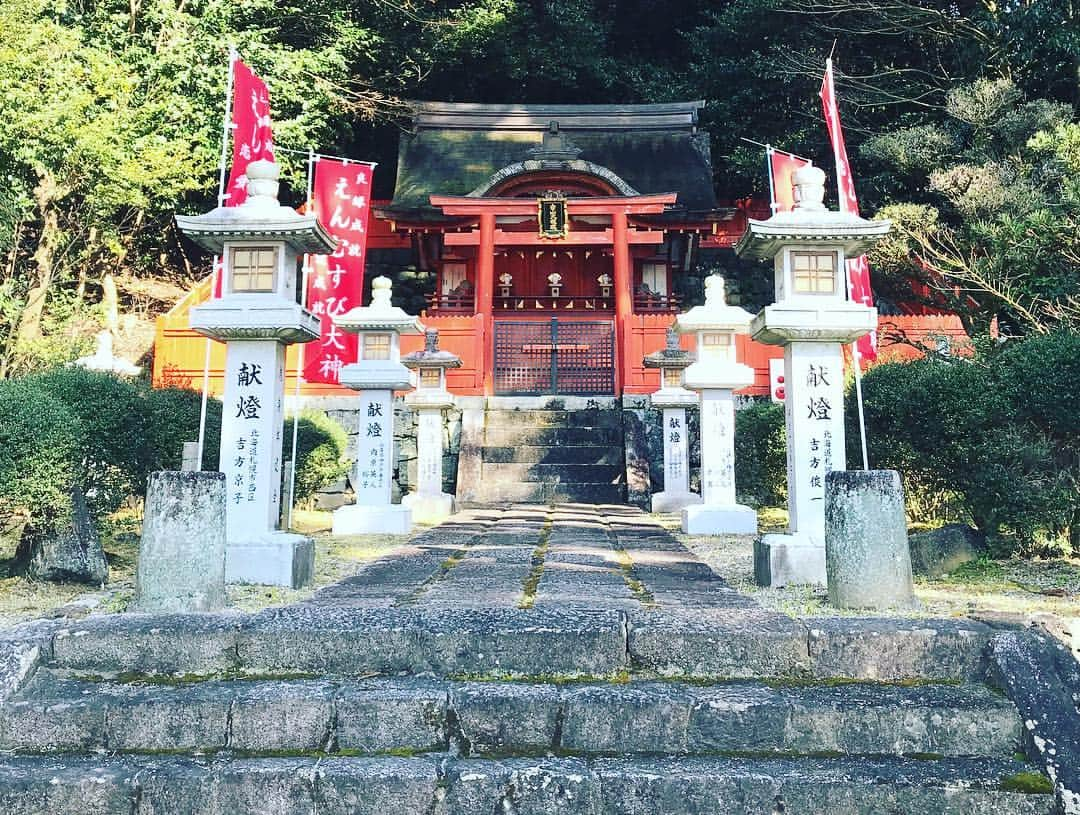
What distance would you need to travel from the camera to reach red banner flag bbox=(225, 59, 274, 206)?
7.83 meters

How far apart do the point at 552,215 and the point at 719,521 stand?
967 centimetres

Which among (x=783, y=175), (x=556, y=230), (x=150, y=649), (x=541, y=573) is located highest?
(x=556, y=230)

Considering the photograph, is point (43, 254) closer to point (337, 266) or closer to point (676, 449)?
point (337, 266)

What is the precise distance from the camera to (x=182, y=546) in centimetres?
428

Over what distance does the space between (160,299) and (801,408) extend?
17723mm

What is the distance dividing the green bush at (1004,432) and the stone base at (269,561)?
5.05 m

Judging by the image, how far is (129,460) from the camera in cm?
747

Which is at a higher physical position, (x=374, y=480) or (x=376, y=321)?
(x=376, y=321)

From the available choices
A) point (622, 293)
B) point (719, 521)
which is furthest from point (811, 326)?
point (622, 293)

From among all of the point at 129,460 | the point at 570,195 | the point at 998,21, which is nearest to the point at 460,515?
the point at 129,460

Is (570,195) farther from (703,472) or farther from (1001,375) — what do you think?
(1001,375)

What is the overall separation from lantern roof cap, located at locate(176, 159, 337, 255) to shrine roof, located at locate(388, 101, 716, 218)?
12.3m

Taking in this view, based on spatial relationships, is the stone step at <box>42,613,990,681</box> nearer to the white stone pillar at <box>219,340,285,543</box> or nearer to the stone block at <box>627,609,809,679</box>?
the stone block at <box>627,609,809,679</box>

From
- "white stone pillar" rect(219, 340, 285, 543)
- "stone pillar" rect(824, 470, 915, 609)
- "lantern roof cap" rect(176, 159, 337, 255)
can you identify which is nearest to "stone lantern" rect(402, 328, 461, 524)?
"white stone pillar" rect(219, 340, 285, 543)
